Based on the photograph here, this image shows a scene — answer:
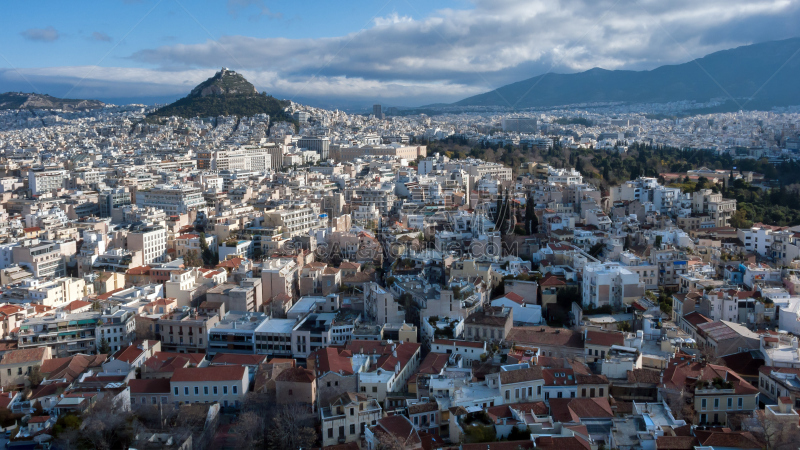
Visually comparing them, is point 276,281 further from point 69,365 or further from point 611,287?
point 611,287

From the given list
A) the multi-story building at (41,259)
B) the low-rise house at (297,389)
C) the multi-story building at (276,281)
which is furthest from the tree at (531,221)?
the multi-story building at (41,259)

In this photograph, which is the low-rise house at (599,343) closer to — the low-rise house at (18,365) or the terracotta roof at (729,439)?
the terracotta roof at (729,439)

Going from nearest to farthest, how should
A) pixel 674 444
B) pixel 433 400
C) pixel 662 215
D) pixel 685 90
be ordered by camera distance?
pixel 674 444, pixel 433 400, pixel 662 215, pixel 685 90

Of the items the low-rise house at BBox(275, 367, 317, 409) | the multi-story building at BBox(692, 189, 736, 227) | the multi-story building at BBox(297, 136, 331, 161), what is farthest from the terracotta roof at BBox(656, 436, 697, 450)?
the multi-story building at BBox(297, 136, 331, 161)

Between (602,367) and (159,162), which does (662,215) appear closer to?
(602,367)

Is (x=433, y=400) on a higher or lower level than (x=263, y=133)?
lower

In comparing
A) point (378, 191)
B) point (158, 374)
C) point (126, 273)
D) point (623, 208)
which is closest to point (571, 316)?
point (158, 374)

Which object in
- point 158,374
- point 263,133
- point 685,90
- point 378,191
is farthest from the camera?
point 685,90

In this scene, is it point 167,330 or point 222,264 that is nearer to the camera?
point 167,330

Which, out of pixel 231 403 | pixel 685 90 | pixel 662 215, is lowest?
pixel 231 403

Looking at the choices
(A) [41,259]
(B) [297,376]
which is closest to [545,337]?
(B) [297,376]
